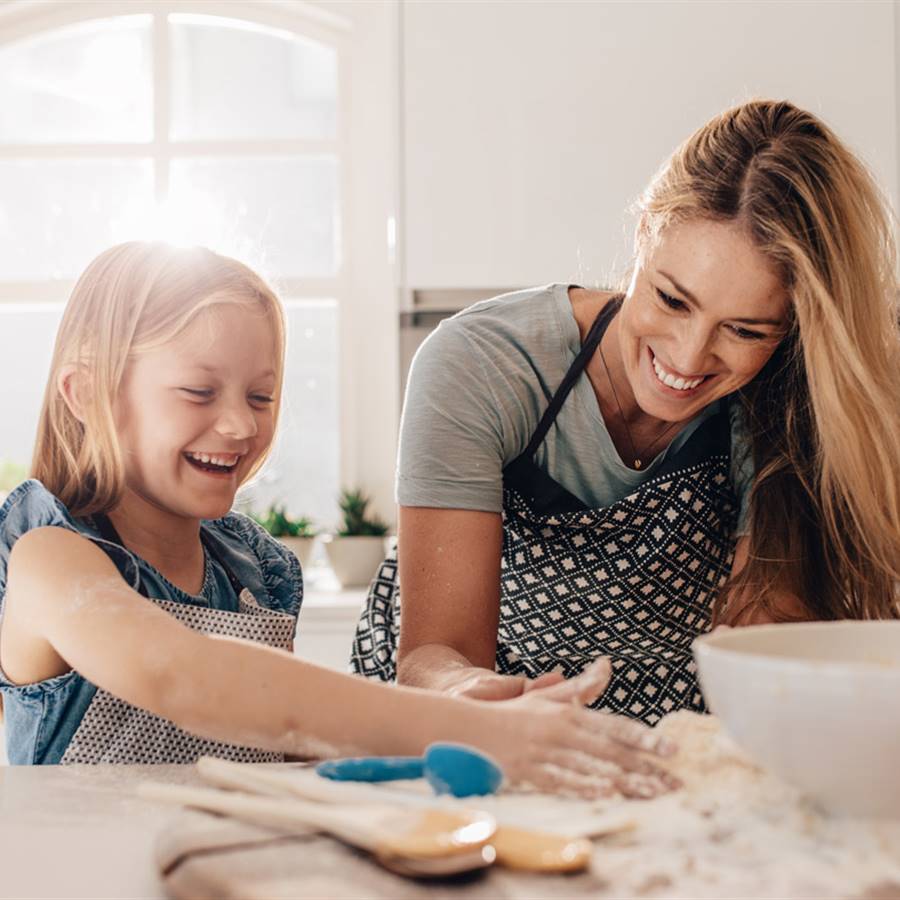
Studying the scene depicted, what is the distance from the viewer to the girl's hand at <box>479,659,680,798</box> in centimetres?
65

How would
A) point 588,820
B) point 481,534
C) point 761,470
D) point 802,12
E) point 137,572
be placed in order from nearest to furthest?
point 588,820 < point 137,572 < point 481,534 < point 761,470 < point 802,12

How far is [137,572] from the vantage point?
1.09 m

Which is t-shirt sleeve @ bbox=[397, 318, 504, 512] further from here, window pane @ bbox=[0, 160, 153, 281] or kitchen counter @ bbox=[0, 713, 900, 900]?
window pane @ bbox=[0, 160, 153, 281]

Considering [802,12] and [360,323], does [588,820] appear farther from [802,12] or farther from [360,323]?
[360,323]

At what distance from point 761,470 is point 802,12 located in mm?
1542

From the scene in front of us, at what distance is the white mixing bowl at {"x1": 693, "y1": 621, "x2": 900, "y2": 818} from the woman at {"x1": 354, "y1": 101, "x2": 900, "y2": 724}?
20.7 inches

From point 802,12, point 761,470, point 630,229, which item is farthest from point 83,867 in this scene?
point 802,12

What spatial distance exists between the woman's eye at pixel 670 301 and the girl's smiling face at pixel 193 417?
1.38ft

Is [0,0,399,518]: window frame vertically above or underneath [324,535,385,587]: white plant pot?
above

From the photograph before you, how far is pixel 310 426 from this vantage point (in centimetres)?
308

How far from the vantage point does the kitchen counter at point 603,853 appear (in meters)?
0.50

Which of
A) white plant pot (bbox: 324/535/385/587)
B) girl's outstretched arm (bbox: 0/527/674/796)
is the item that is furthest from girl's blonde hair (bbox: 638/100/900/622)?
white plant pot (bbox: 324/535/385/587)

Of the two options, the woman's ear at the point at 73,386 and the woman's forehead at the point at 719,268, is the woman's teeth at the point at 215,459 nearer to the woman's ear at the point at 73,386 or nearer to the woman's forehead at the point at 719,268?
the woman's ear at the point at 73,386

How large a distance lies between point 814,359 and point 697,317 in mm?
155
